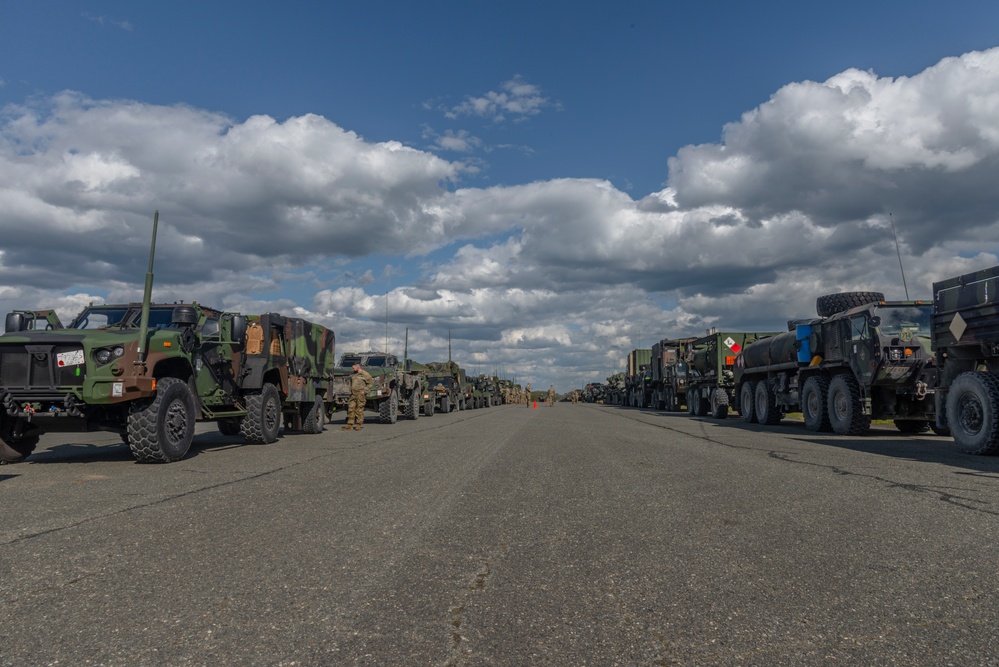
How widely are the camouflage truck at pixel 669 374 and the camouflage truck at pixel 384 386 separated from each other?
498 inches

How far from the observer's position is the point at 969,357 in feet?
37.4

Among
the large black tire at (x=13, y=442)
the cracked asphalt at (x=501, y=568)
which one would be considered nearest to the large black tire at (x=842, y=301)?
the cracked asphalt at (x=501, y=568)

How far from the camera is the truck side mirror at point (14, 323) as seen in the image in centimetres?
1038

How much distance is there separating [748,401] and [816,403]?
5.30m

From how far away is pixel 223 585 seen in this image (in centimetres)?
370

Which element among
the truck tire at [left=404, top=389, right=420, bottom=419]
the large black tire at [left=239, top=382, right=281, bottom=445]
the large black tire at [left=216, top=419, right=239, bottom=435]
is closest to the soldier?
the large black tire at [left=216, top=419, right=239, bottom=435]

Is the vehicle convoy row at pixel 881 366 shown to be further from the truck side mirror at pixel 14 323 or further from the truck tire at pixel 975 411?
the truck side mirror at pixel 14 323

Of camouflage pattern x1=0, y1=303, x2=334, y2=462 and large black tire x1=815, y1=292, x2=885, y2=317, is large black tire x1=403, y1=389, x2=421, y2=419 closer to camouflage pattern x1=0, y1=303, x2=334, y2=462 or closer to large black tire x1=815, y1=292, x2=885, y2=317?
camouflage pattern x1=0, y1=303, x2=334, y2=462

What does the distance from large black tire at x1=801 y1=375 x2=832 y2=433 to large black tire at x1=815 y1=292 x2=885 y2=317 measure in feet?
6.75

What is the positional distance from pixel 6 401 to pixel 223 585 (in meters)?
6.95

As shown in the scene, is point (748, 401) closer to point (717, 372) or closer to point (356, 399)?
point (717, 372)

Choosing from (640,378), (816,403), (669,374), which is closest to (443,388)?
(669,374)

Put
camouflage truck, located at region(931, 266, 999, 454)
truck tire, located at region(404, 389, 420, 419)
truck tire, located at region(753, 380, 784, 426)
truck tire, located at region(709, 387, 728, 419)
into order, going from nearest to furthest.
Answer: camouflage truck, located at region(931, 266, 999, 454) < truck tire, located at region(753, 380, 784, 426) < truck tire, located at region(404, 389, 420, 419) < truck tire, located at region(709, 387, 728, 419)

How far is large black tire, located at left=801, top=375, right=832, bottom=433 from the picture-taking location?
1698cm
